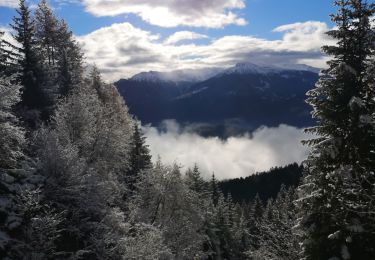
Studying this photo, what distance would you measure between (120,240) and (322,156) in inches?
574

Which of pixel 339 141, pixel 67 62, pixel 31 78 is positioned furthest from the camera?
pixel 67 62

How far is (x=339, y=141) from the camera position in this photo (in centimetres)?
1897

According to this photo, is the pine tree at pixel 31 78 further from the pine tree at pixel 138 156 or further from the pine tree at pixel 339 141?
the pine tree at pixel 339 141

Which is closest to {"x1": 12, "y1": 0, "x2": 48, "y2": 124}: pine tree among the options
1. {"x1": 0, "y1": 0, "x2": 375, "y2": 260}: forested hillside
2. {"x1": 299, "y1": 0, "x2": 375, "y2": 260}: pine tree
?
{"x1": 0, "y1": 0, "x2": 375, "y2": 260}: forested hillside

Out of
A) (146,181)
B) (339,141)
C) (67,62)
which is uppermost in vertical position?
(67,62)

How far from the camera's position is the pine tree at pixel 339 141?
18328mm

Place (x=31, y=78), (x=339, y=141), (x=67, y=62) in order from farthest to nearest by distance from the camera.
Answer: (x=67, y=62) → (x=31, y=78) → (x=339, y=141)

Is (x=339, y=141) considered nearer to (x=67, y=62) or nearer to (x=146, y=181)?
(x=146, y=181)

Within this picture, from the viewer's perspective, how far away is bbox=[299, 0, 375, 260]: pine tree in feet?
60.1

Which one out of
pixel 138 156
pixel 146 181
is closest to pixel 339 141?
pixel 146 181

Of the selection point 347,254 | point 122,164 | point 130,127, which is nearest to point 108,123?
point 122,164

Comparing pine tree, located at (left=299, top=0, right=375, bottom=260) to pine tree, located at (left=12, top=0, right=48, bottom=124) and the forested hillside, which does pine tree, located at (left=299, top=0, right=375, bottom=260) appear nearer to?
the forested hillside

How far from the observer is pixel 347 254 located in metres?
17.5

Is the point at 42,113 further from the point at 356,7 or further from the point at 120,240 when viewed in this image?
the point at 356,7
